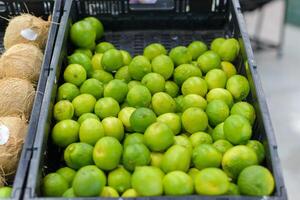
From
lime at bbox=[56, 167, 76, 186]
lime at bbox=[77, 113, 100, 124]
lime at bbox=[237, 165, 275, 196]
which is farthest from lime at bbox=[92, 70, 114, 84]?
lime at bbox=[237, 165, 275, 196]

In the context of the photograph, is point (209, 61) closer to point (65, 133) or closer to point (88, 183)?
point (65, 133)

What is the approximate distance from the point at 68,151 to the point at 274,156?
59cm

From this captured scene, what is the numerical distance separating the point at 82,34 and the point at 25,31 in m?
0.25

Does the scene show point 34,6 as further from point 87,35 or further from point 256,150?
point 256,150

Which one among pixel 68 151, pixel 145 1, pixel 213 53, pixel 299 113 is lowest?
pixel 299 113

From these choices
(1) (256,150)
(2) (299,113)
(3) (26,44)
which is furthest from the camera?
(2) (299,113)

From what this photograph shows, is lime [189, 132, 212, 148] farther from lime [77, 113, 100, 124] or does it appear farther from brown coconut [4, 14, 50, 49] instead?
brown coconut [4, 14, 50, 49]

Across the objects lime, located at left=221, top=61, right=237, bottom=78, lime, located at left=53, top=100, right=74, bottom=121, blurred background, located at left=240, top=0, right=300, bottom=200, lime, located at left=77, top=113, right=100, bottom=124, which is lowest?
blurred background, located at left=240, top=0, right=300, bottom=200

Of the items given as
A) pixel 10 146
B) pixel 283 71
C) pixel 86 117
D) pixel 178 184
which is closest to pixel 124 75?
pixel 86 117

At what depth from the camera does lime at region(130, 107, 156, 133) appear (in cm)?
124

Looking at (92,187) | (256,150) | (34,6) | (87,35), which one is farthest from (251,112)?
(34,6)

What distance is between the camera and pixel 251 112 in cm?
130

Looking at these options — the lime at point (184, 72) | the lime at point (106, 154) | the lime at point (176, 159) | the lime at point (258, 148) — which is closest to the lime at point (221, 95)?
the lime at point (184, 72)

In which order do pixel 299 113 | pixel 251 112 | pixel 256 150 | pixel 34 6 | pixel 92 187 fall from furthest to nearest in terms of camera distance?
pixel 299 113, pixel 34 6, pixel 251 112, pixel 256 150, pixel 92 187
